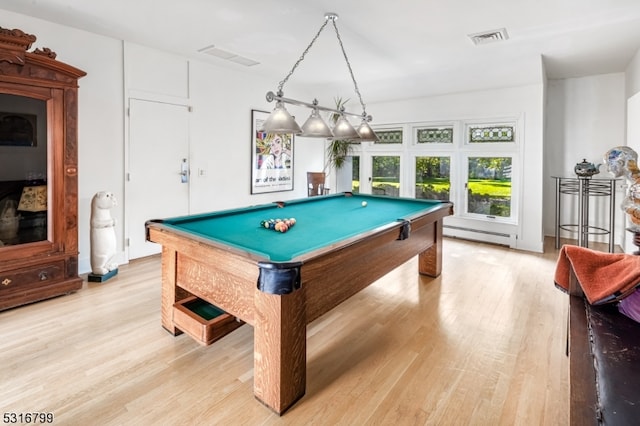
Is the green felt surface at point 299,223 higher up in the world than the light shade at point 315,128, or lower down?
lower down

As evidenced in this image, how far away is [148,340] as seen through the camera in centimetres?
245

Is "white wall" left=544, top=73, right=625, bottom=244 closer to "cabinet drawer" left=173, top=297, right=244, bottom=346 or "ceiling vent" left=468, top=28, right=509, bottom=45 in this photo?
"ceiling vent" left=468, top=28, right=509, bottom=45

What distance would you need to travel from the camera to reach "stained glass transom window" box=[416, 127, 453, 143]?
5.86 meters

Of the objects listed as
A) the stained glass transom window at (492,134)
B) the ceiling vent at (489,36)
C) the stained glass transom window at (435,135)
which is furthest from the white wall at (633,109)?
the stained glass transom window at (435,135)

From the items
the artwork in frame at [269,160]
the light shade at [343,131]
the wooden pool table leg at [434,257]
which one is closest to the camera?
the light shade at [343,131]

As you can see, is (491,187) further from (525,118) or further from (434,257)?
(434,257)

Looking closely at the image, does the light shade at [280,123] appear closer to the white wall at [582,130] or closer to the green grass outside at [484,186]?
the green grass outside at [484,186]

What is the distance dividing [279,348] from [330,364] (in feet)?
1.99

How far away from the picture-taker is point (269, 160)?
19.5 ft

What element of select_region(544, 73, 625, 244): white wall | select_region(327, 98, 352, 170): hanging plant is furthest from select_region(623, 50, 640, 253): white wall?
select_region(327, 98, 352, 170): hanging plant

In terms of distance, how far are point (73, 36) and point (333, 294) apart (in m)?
3.81

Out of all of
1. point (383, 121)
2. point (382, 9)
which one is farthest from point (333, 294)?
point (383, 121)

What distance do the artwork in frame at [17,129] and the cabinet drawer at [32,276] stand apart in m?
1.09

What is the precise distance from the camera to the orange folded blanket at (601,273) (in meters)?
1.70
